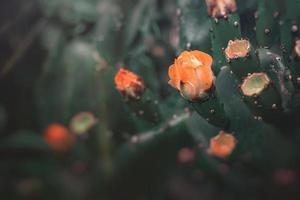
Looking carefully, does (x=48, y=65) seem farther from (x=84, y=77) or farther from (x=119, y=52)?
(x=119, y=52)

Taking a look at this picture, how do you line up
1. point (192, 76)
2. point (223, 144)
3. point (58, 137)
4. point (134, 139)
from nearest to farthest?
1. point (192, 76)
2. point (223, 144)
3. point (134, 139)
4. point (58, 137)

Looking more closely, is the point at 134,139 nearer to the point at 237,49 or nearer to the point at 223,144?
the point at 223,144

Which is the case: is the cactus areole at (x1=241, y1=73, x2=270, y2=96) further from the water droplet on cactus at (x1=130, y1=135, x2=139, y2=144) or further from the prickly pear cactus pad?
the water droplet on cactus at (x1=130, y1=135, x2=139, y2=144)

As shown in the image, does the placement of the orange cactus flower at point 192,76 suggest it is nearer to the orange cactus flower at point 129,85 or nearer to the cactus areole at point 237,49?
the cactus areole at point 237,49

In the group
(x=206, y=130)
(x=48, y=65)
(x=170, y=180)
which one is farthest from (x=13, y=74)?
(x=206, y=130)

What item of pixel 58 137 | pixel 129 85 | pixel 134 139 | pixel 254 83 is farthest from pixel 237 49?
pixel 58 137
